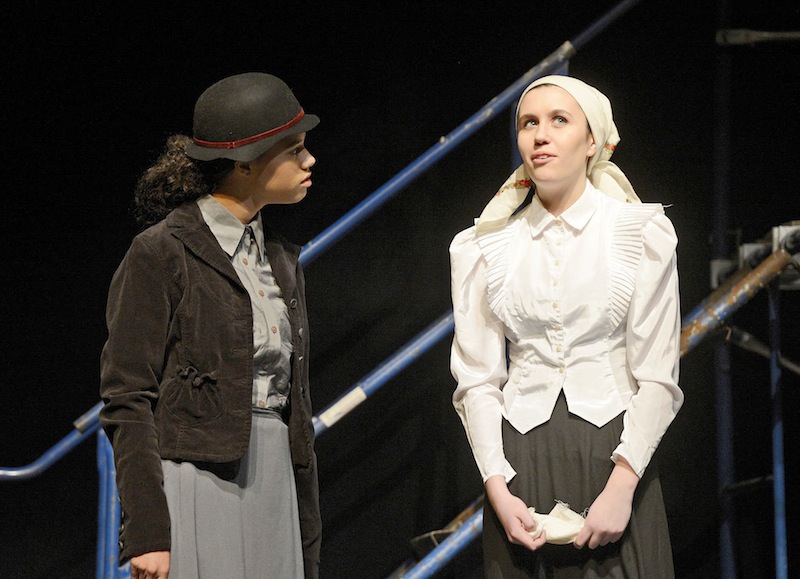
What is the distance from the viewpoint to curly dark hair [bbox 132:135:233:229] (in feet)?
7.11

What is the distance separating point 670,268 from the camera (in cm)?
208

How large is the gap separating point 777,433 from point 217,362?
1.61 m

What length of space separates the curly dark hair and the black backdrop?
3.72 feet

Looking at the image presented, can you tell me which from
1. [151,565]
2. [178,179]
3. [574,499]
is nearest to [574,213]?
[574,499]

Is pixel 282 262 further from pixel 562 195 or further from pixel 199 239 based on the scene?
pixel 562 195

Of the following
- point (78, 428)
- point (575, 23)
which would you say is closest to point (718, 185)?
point (575, 23)

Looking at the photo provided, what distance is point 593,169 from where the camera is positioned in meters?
2.23

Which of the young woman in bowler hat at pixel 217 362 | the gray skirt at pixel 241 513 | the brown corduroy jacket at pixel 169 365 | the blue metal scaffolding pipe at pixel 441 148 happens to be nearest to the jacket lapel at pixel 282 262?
the young woman in bowler hat at pixel 217 362

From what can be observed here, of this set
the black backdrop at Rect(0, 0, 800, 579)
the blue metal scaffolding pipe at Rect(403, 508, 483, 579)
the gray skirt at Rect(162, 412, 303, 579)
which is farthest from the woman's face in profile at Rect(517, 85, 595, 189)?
the black backdrop at Rect(0, 0, 800, 579)

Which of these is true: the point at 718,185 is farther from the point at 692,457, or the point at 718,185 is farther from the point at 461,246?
the point at 461,246

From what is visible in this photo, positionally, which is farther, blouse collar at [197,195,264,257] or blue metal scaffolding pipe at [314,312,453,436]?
blue metal scaffolding pipe at [314,312,453,436]

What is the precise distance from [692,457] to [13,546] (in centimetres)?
209

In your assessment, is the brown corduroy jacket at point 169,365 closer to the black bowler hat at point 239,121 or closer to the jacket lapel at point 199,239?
the jacket lapel at point 199,239

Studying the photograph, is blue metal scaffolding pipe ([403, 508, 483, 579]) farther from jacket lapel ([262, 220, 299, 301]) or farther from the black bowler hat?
the black bowler hat
